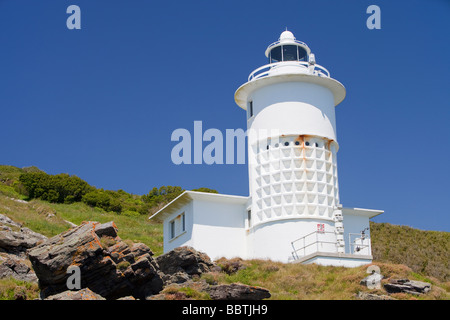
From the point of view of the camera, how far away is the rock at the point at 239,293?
19500 mm

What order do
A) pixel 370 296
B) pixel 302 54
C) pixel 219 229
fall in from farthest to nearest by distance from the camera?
pixel 302 54 < pixel 219 229 < pixel 370 296

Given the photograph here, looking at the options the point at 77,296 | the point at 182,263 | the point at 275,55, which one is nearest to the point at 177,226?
the point at 182,263

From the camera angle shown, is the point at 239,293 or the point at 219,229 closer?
the point at 239,293

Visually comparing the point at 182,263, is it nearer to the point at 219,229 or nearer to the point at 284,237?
the point at 219,229

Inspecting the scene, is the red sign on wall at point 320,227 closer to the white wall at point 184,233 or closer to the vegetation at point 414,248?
the white wall at point 184,233

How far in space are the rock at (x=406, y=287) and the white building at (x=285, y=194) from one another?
6.39m

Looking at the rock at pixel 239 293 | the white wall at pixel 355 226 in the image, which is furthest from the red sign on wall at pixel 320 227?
the rock at pixel 239 293

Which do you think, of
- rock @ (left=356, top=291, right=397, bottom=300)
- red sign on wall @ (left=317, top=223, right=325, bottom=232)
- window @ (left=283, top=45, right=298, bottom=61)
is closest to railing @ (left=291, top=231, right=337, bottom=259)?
red sign on wall @ (left=317, top=223, right=325, bottom=232)

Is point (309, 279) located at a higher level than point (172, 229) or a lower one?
lower

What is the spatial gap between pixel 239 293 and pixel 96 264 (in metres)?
4.99

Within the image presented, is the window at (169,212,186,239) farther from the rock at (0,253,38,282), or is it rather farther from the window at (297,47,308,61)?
the window at (297,47,308,61)

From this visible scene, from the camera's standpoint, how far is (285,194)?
1196 inches
